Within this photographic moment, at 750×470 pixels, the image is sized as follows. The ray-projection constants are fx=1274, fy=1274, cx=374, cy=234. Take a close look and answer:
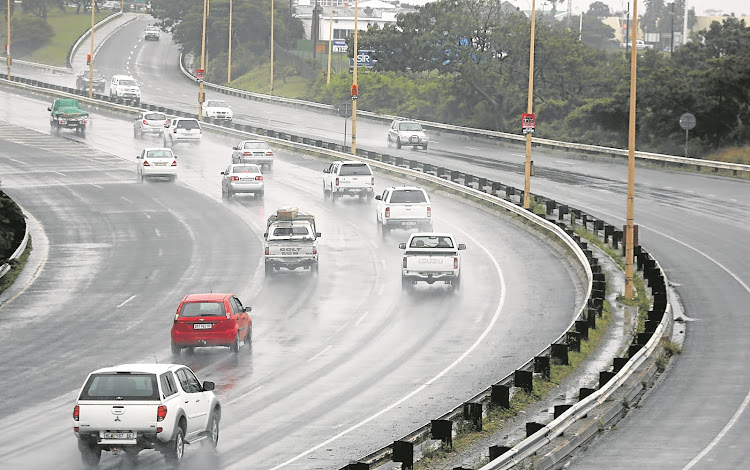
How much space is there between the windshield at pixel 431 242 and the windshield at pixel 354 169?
786 inches

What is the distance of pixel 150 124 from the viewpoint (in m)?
83.7

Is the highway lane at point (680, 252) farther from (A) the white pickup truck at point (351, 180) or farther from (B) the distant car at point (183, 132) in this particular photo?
(B) the distant car at point (183, 132)

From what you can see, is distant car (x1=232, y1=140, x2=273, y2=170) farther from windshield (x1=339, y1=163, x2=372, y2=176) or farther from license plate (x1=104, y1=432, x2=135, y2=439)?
license plate (x1=104, y1=432, x2=135, y2=439)

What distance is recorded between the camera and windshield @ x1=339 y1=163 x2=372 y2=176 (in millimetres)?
59719

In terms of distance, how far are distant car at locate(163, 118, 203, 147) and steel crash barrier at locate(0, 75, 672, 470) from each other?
19.2 meters

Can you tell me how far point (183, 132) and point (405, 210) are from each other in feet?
110

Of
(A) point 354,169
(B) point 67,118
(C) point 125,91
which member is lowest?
(A) point 354,169

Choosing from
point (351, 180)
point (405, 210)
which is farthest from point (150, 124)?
point (405, 210)

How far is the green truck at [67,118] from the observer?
85.0 meters

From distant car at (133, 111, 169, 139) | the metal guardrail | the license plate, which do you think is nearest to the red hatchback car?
the license plate

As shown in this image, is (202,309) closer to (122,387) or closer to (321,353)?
(321,353)

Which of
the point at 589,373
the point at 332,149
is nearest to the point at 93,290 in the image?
the point at 589,373

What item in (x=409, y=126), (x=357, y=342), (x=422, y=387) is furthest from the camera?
(x=409, y=126)

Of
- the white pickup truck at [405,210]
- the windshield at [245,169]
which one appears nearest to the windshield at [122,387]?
the white pickup truck at [405,210]
